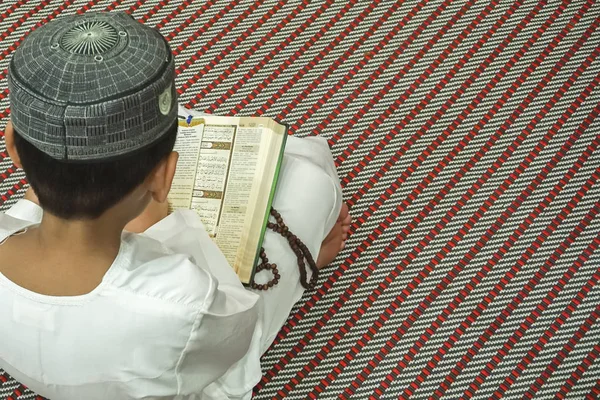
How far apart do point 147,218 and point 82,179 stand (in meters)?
0.35

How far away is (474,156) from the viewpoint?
1.46 meters

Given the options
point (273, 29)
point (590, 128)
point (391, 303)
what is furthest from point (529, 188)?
point (273, 29)

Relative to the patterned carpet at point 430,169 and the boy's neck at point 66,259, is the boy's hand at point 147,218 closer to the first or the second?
A: the boy's neck at point 66,259

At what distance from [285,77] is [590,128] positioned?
2.26 ft

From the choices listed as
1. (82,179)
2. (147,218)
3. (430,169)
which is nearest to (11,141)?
(82,179)

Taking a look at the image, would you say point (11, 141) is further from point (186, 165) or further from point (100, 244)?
point (186, 165)

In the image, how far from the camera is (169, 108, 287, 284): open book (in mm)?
1066

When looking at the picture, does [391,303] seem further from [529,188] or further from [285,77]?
[285,77]

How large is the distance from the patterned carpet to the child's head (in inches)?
28.7

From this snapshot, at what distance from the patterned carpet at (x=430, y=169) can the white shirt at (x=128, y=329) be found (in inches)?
20.0

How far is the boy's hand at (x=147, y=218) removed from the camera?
3.13 ft

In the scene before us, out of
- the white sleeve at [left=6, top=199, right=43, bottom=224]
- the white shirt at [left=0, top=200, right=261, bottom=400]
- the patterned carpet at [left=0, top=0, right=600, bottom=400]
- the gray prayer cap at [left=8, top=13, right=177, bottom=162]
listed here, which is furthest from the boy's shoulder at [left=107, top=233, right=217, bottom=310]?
the patterned carpet at [left=0, top=0, right=600, bottom=400]

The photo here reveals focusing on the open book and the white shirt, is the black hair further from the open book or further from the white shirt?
the open book

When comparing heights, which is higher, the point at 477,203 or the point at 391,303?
the point at 477,203
